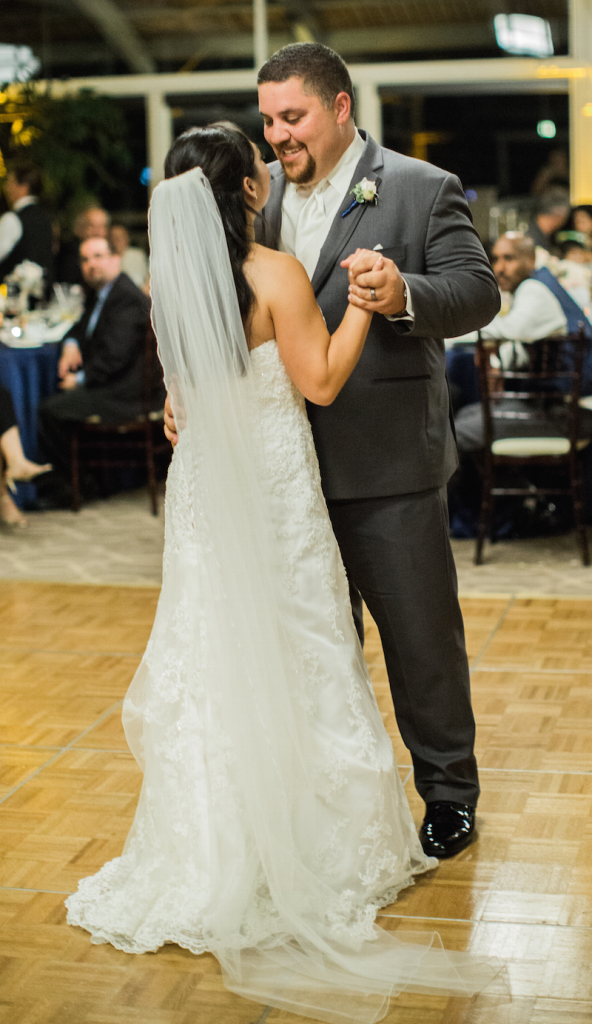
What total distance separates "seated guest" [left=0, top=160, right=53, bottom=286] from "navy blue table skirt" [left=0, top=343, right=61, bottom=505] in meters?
1.27

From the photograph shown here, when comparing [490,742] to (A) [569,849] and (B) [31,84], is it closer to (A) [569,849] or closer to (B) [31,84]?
(A) [569,849]

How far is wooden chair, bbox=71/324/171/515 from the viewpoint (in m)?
6.18

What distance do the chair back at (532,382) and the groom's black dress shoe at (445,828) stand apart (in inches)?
106

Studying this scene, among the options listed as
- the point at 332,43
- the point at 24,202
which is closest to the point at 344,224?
the point at 24,202

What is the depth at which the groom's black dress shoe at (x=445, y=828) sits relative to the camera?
243cm

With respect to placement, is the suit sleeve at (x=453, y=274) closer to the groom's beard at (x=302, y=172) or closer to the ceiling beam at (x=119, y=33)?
the groom's beard at (x=302, y=172)

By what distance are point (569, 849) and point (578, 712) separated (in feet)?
2.82

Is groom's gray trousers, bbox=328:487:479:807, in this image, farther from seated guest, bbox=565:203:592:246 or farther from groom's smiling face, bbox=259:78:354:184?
seated guest, bbox=565:203:592:246

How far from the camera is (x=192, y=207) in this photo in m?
2.04

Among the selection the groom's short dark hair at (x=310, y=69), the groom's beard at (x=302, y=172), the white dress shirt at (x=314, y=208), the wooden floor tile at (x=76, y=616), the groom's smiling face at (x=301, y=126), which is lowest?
the wooden floor tile at (x=76, y=616)

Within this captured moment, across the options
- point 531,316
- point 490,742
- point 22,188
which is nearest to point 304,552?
point 490,742

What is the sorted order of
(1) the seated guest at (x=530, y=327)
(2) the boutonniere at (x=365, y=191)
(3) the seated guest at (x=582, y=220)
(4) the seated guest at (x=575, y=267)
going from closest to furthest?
(2) the boutonniere at (x=365, y=191) → (1) the seated guest at (x=530, y=327) → (4) the seated guest at (x=575, y=267) → (3) the seated guest at (x=582, y=220)

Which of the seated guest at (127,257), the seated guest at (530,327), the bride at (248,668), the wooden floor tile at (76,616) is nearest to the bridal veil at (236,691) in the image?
the bride at (248,668)

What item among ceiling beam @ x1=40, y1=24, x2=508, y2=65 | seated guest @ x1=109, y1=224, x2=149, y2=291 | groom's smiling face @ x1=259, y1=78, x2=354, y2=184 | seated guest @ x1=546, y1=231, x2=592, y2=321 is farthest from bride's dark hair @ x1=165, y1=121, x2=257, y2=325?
ceiling beam @ x1=40, y1=24, x2=508, y2=65
